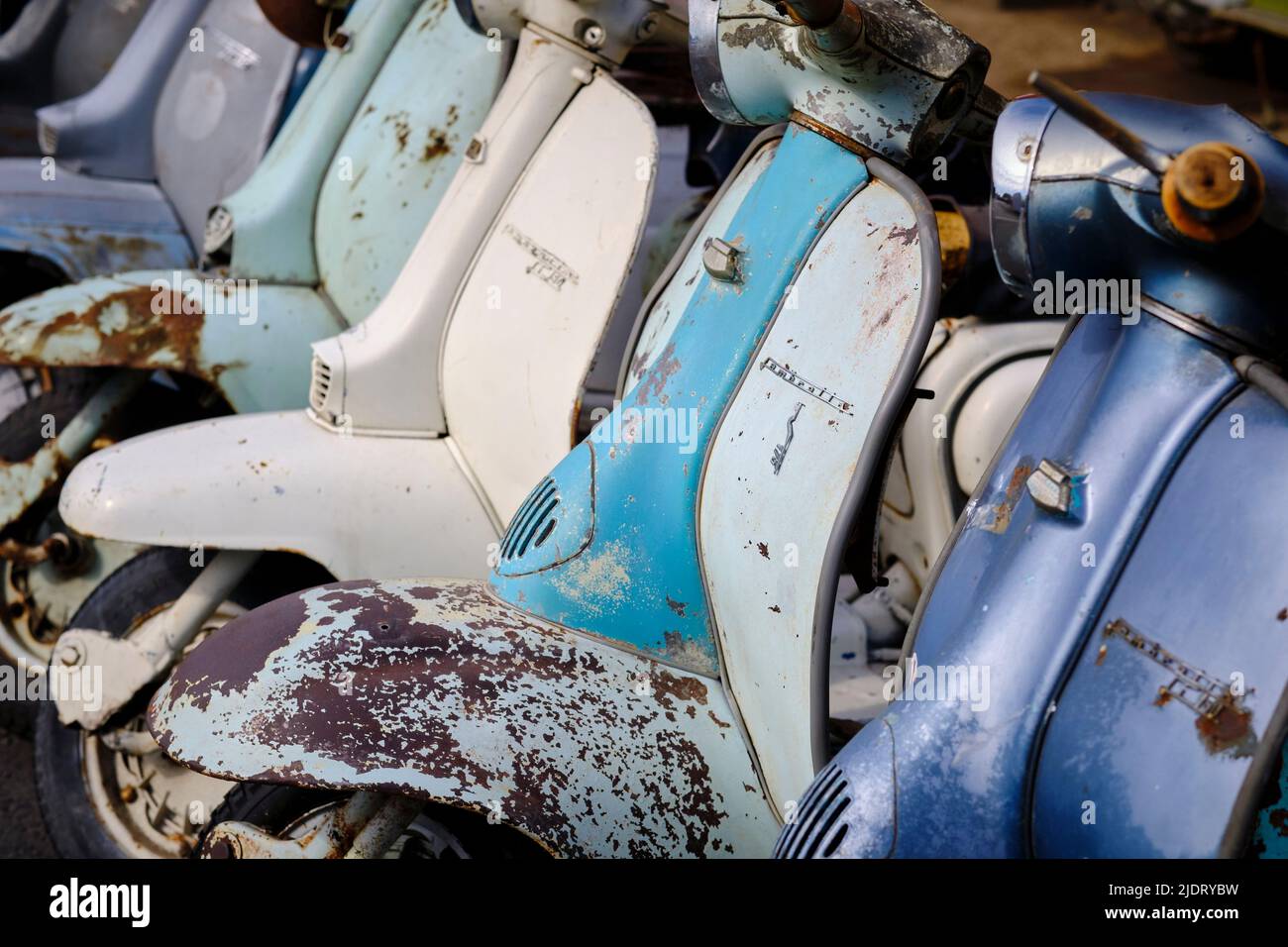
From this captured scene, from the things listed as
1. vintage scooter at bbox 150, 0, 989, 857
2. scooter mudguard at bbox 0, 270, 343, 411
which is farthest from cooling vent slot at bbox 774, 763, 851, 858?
scooter mudguard at bbox 0, 270, 343, 411

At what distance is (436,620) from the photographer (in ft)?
5.92

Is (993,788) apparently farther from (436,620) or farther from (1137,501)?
(436,620)

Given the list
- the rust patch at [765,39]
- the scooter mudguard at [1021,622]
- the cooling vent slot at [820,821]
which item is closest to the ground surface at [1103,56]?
the rust patch at [765,39]

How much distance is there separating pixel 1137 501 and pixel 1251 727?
0.76ft

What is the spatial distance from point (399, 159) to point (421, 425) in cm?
79

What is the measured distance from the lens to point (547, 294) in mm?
2461

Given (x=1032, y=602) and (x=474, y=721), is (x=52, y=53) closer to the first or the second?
(x=474, y=721)

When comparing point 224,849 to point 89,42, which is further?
point 89,42

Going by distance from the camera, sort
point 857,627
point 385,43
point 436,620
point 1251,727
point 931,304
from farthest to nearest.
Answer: point 385,43
point 857,627
point 436,620
point 931,304
point 1251,727

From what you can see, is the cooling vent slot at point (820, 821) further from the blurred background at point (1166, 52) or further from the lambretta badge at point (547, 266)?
the blurred background at point (1166, 52)

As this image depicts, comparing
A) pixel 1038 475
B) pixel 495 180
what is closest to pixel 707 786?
pixel 1038 475

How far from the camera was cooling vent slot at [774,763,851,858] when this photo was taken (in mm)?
1442
